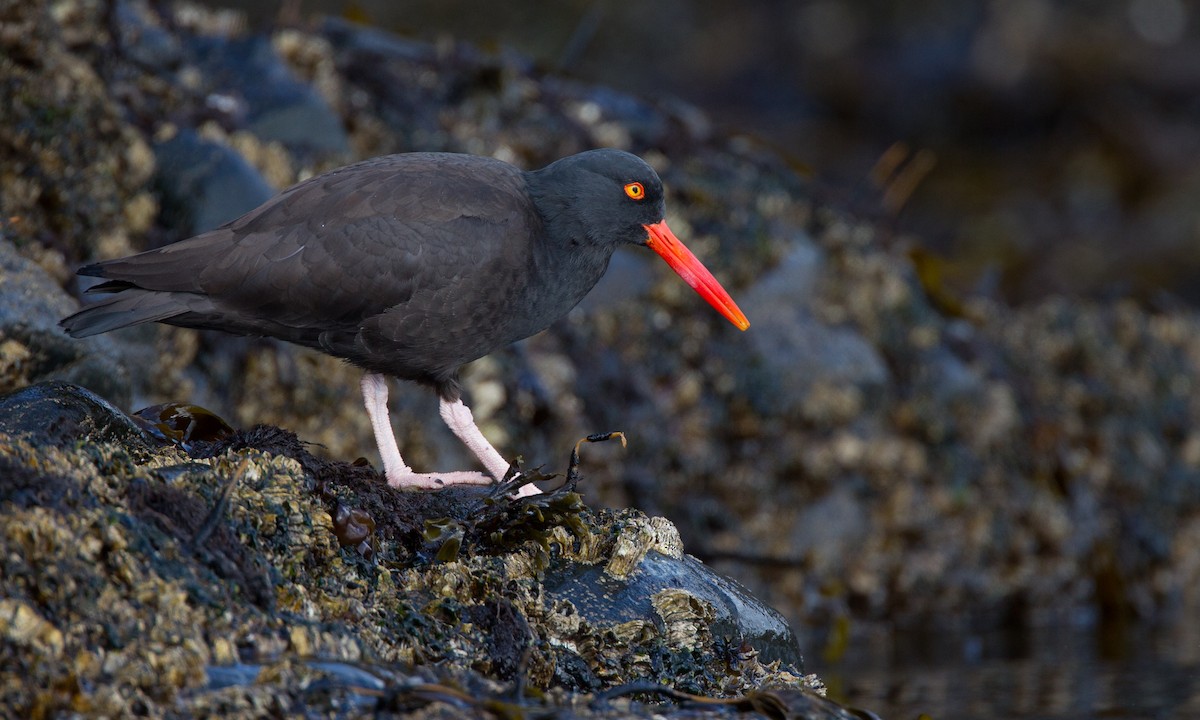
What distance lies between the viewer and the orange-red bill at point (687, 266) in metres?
4.59

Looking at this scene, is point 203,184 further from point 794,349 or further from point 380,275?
point 794,349

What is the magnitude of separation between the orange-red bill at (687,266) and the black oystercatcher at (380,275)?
1.67 ft

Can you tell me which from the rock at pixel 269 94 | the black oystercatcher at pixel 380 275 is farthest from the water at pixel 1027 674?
the rock at pixel 269 94

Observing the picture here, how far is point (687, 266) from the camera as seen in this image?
4629mm

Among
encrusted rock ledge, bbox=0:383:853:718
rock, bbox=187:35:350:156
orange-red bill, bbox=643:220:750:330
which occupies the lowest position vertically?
encrusted rock ledge, bbox=0:383:853:718

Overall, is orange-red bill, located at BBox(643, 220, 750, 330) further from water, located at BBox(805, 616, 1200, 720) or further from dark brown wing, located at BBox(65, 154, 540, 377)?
water, located at BBox(805, 616, 1200, 720)

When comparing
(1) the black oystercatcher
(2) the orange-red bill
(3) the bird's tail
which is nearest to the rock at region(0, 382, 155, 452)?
(3) the bird's tail

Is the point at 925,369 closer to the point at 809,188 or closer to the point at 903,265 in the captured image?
the point at 903,265

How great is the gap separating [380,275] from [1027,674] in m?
3.26

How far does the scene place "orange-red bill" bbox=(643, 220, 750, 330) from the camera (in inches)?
181

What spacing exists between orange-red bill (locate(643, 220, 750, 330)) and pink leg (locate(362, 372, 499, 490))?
1.15 metres

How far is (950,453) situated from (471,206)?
3953 mm

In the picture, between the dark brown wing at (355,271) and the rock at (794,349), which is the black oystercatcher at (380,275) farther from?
the rock at (794,349)

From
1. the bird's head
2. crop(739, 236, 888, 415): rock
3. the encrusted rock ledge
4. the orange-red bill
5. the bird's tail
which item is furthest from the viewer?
crop(739, 236, 888, 415): rock
